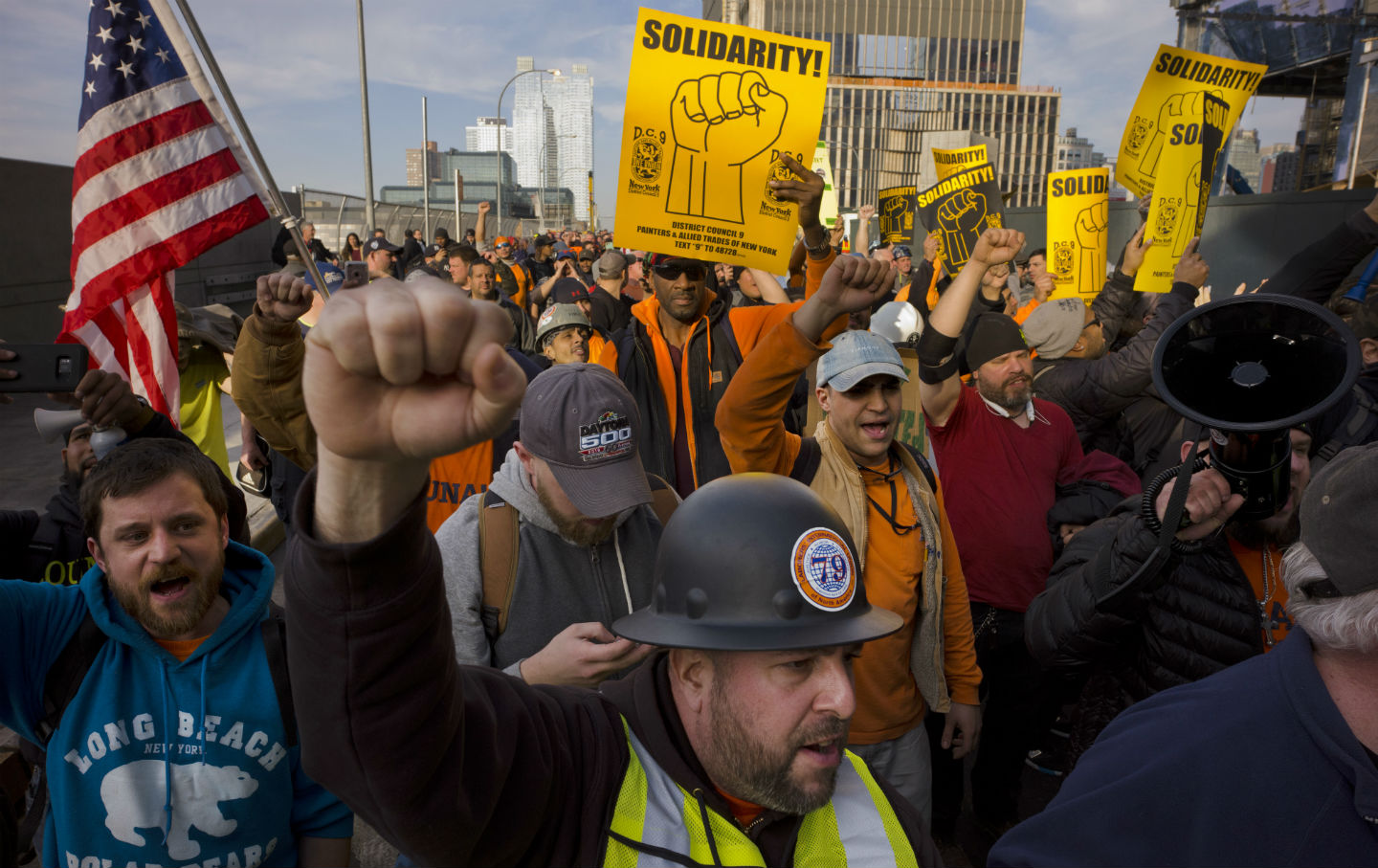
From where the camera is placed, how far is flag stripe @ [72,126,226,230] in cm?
337

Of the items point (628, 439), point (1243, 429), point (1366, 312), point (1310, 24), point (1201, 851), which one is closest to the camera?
point (1201, 851)

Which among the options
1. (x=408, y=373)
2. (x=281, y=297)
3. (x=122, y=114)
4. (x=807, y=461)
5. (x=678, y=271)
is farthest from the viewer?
(x=678, y=271)

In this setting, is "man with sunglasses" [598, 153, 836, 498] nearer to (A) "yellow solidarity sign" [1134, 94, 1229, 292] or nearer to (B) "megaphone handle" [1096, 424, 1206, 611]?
(B) "megaphone handle" [1096, 424, 1206, 611]

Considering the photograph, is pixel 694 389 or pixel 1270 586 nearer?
pixel 1270 586

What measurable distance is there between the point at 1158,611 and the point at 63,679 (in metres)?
2.74

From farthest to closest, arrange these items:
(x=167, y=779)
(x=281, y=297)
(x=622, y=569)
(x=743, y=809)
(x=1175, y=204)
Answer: (x=1175, y=204) < (x=281, y=297) < (x=622, y=569) < (x=167, y=779) < (x=743, y=809)

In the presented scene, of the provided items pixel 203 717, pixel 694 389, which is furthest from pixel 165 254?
pixel 694 389

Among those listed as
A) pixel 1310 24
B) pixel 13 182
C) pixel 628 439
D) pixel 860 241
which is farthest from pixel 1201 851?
pixel 1310 24

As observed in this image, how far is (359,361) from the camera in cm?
88

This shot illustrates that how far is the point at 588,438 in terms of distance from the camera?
231 centimetres

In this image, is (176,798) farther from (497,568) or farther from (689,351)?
(689,351)

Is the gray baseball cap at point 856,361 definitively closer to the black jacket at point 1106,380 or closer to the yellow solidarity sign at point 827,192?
the black jacket at point 1106,380

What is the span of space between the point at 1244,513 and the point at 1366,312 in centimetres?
269

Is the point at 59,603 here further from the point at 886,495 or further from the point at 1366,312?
the point at 1366,312
